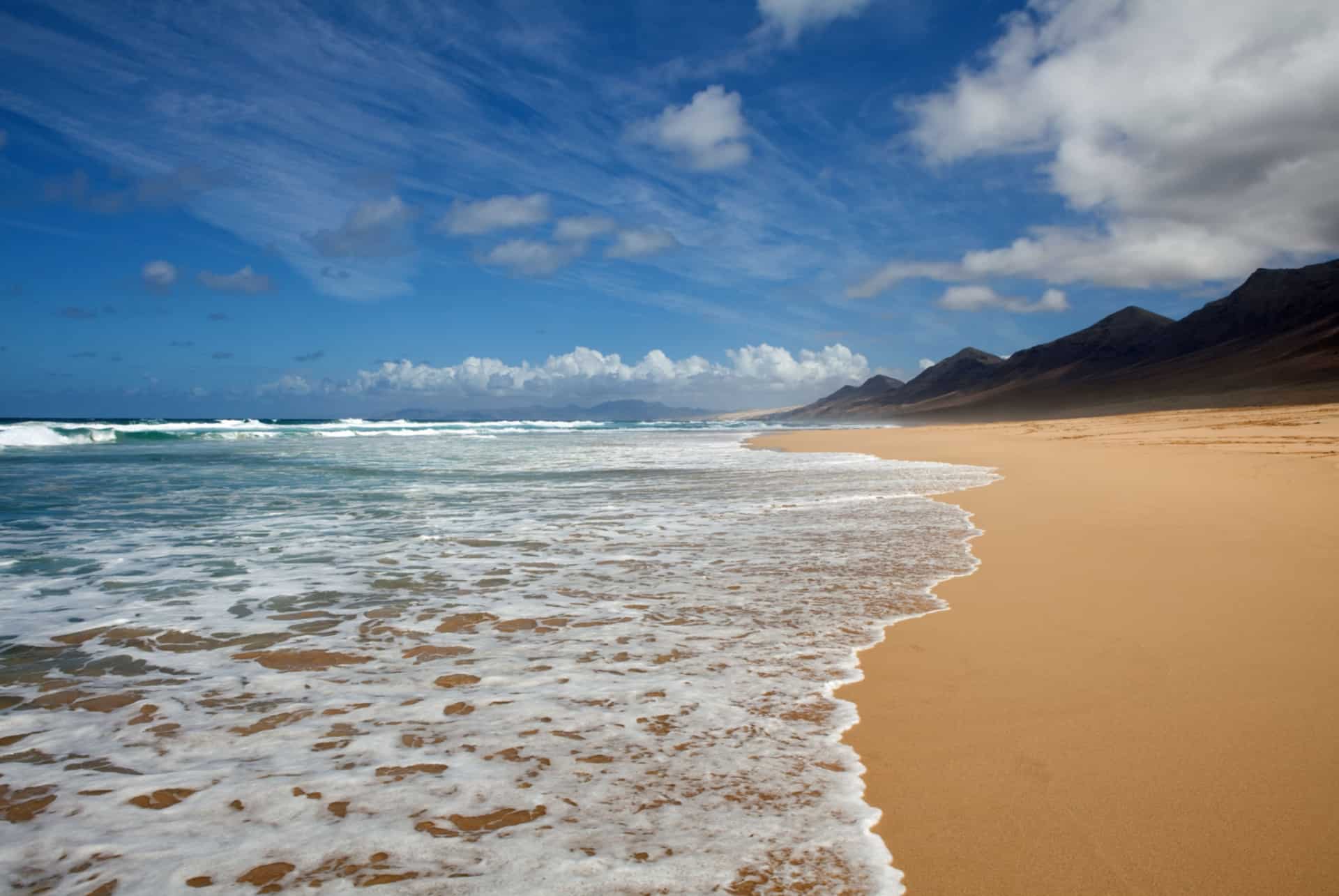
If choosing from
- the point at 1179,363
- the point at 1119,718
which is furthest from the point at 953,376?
the point at 1119,718

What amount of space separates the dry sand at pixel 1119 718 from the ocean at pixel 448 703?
23cm

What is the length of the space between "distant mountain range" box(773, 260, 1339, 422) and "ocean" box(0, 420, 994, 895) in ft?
149

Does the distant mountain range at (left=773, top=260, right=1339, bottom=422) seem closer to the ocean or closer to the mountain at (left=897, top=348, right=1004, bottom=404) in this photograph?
the mountain at (left=897, top=348, right=1004, bottom=404)

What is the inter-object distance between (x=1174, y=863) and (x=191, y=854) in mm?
2749

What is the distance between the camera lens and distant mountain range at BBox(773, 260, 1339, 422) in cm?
5756

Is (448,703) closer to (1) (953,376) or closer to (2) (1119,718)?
(2) (1119,718)

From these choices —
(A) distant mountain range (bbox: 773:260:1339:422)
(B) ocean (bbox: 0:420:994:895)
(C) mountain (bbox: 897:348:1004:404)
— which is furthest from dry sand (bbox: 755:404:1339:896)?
(C) mountain (bbox: 897:348:1004:404)

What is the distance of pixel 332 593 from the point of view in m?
5.05

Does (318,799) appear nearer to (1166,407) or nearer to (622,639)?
(622,639)

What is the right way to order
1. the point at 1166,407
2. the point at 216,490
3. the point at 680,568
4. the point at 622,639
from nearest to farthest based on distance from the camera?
the point at 622,639 → the point at 680,568 → the point at 216,490 → the point at 1166,407

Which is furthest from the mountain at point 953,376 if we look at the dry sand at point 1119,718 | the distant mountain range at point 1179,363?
the dry sand at point 1119,718

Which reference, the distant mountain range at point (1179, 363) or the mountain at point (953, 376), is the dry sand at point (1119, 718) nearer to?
the distant mountain range at point (1179, 363)

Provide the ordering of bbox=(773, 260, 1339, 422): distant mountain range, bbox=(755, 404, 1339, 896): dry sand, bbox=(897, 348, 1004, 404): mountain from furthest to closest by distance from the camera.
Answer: bbox=(897, 348, 1004, 404): mountain, bbox=(773, 260, 1339, 422): distant mountain range, bbox=(755, 404, 1339, 896): dry sand

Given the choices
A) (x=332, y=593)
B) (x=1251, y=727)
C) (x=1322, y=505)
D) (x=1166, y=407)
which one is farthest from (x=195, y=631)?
(x=1166, y=407)
